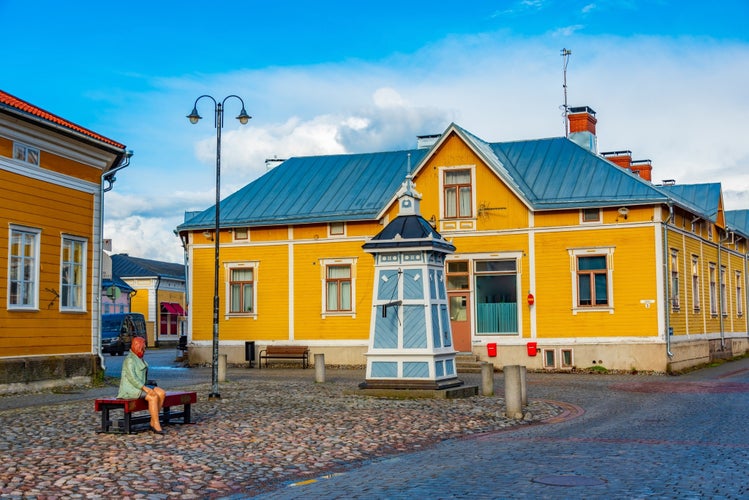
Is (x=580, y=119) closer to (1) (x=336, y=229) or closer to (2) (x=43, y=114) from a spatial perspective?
(1) (x=336, y=229)

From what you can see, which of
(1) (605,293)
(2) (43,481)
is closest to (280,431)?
(2) (43,481)

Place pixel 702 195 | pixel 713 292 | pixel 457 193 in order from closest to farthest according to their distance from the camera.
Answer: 1. pixel 457 193
2. pixel 702 195
3. pixel 713 292

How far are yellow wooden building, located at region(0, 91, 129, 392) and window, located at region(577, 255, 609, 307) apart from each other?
1417 centimetres

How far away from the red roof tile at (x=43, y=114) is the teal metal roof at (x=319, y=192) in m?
10.6

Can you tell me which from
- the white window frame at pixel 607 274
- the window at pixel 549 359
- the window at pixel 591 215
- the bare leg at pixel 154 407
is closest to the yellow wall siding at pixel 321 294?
the window at pixel 549 359

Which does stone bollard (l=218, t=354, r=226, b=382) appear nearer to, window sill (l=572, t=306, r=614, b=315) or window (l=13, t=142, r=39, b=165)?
window (l=13, t=142, r=39, b=165)

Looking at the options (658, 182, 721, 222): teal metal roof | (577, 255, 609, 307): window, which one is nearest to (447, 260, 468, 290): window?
(577, 255, 609, 307): window

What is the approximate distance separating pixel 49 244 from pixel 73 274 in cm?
130

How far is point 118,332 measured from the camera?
4928 centimetres

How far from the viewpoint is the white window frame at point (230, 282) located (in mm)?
32875

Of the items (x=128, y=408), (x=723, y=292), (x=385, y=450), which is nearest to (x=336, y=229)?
(x=723, y=292)

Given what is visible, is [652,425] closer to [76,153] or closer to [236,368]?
[76,153]

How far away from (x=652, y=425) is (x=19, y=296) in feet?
44.4

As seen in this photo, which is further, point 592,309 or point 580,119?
point 580,119
